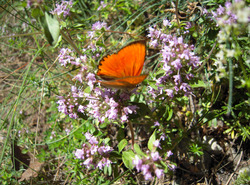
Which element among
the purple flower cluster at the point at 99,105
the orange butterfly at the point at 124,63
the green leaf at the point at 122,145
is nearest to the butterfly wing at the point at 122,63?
the orange butterfly at the point at 124,63

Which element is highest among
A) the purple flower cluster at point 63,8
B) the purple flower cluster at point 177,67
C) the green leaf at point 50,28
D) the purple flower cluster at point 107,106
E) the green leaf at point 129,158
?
the purple flower cluster at point 63,8

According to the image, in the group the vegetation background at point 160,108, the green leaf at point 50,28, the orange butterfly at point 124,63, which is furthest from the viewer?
the orange butterfly at point 124,63

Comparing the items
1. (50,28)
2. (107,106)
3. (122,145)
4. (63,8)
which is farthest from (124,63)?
(63,8)

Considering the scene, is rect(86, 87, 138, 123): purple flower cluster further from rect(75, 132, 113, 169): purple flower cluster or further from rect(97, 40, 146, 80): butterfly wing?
rect(75, 132, 113, 169): purple flower cluster

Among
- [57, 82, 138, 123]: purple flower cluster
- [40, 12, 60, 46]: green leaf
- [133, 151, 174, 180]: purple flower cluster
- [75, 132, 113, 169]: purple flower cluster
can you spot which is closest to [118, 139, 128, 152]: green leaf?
[75, 132, 113, 169]: purple flower cluster

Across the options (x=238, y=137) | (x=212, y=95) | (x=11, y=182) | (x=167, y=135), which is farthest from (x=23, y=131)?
(x=238, y=137)

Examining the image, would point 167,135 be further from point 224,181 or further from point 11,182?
point 11,182

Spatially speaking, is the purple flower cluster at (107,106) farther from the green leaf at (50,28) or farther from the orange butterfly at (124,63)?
the green leaf at (50,28)

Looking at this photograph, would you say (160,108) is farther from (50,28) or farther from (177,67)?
(50,28)
